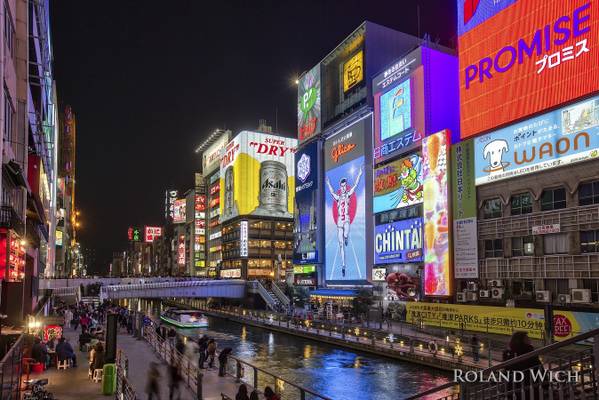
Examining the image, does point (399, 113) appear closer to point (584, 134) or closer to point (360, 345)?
point (584, 134)

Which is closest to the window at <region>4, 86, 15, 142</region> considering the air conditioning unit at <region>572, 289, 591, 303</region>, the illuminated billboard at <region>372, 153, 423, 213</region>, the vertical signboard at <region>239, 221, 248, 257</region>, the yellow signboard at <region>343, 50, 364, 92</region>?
the air conditioning unit at <region>572, 289, 591, 303</region>

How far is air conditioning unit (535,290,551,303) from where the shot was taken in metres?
39.0

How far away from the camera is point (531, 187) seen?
41875 millimetres

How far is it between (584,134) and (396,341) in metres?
18.9

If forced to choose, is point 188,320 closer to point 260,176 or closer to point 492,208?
point 492,208

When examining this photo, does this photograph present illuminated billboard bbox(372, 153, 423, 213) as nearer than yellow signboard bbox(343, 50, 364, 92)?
Yes

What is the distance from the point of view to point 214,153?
16388 cm

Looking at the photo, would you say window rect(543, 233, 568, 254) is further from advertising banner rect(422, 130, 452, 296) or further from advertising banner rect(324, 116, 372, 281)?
advertising banner rect(324, 116, 372, 281)

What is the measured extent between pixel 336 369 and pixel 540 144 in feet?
73.6

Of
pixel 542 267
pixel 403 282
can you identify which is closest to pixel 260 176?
pixel 403 282

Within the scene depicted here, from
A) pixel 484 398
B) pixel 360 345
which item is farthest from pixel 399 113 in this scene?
pixel 484 398

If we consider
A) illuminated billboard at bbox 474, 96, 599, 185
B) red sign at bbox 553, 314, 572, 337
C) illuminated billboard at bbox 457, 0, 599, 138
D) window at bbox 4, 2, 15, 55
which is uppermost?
illuminated billboard at bbox 457, 0, 599, 138

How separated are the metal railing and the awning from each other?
37.5 meters

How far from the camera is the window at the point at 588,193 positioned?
36.9m
